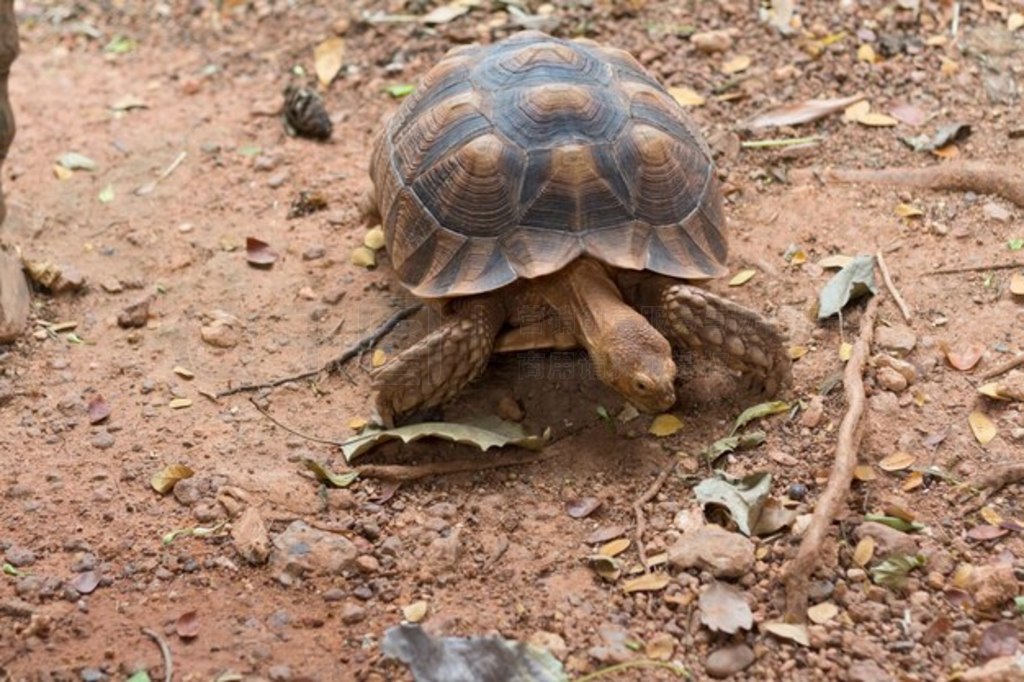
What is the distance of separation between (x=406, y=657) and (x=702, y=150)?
2368mm

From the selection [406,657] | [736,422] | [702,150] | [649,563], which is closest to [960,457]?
[736,422]

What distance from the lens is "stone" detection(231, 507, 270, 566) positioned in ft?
11.7

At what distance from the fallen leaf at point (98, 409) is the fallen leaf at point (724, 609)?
224 centimetres

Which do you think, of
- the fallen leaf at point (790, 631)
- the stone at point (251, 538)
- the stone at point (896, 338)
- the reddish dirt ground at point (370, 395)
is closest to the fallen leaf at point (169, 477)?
the reddish dirt ground at point (370, 395)

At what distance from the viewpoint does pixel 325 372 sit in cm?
455

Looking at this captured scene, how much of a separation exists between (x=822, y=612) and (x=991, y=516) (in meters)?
0.64

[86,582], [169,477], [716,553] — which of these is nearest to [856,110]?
[716,553]

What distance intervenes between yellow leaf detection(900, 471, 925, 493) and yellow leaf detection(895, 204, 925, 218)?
1.57 metres

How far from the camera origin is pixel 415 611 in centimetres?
339

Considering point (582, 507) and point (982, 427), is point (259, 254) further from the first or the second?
point (982, 427)

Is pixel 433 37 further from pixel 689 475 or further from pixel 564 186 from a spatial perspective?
pixel 689 475

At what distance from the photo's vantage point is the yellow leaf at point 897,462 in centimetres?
375

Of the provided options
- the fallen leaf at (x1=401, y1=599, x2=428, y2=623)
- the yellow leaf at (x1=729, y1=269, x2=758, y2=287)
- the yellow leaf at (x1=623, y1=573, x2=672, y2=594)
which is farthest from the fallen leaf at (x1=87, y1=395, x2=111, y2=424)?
the yellow leaf at (x1=729, y1=269, x2=758, y2=287)

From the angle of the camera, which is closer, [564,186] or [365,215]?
[564,186]
